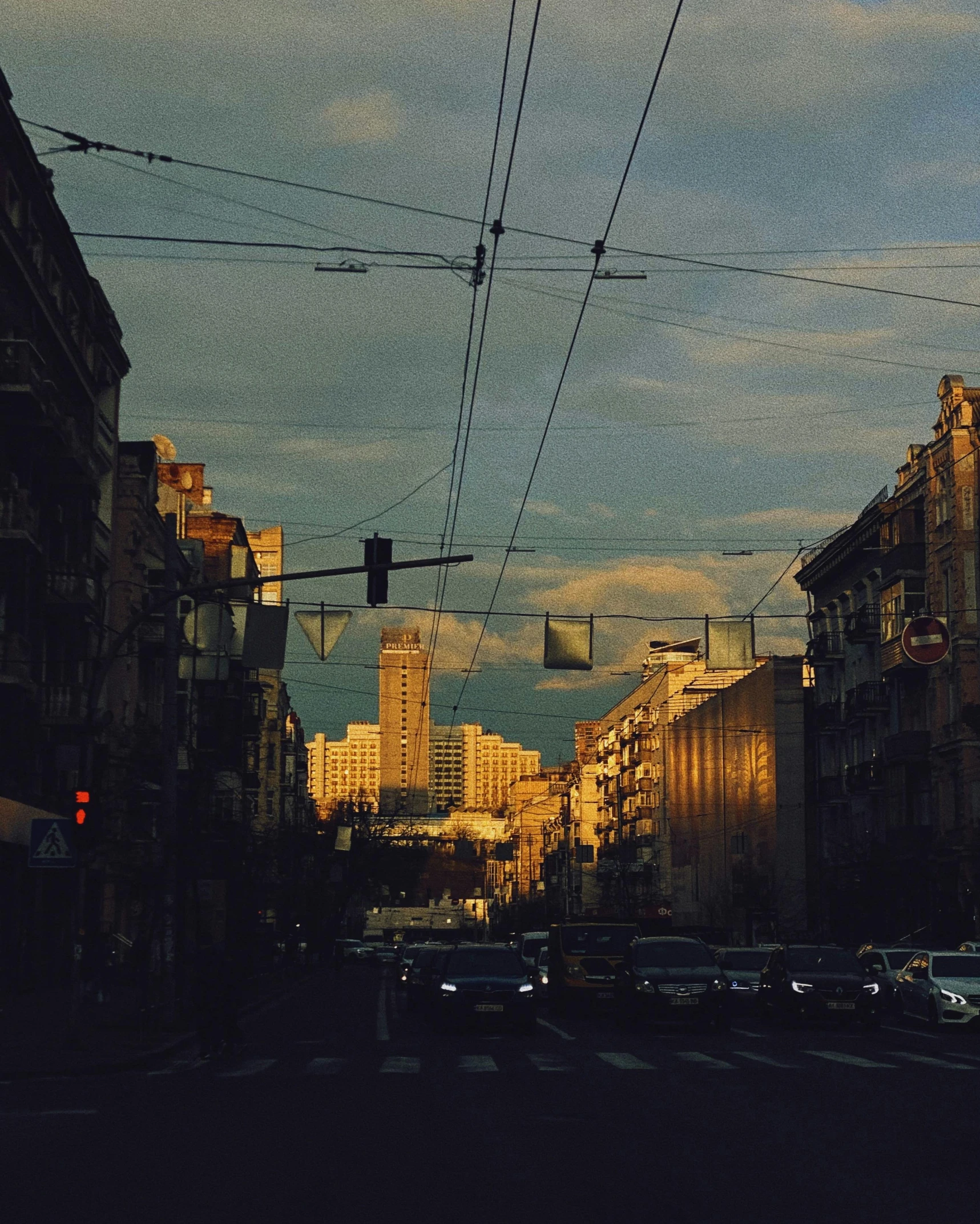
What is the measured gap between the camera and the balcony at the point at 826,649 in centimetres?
8388

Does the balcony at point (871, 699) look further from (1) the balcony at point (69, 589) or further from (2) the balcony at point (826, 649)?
(1) the balcony at point (69, 589)

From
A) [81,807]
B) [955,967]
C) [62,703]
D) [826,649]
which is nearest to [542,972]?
[62,703]

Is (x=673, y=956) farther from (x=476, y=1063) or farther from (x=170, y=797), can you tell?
(x=476, y=1063)

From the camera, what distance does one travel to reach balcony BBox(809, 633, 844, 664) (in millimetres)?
83875

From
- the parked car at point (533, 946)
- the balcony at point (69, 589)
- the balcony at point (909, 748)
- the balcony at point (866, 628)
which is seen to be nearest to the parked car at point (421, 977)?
the parked car at point (533, 946)

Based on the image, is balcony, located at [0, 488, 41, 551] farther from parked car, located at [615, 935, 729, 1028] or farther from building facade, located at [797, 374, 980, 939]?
building facade, located at [797, 374, 980, 939]

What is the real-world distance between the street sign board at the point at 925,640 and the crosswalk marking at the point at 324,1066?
3561cm

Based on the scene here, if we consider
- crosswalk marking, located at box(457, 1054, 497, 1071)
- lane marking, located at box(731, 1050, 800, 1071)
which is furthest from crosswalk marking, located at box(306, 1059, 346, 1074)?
lane marking, located at box(731, 1050, 800, 1071)

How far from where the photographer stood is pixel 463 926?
189250 millimetres

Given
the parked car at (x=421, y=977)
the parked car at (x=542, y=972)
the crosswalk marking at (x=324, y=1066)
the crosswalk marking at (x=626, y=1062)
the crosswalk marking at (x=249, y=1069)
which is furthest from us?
the parked car at (x=542, y=972)

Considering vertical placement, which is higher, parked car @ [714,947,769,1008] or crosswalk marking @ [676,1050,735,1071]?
parked car @ [714,947,769,1008]

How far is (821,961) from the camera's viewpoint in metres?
34.5

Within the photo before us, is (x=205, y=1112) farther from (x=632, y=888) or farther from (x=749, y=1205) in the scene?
(x=632, y=888)

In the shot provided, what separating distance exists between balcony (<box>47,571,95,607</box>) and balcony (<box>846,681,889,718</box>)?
3725 cm
